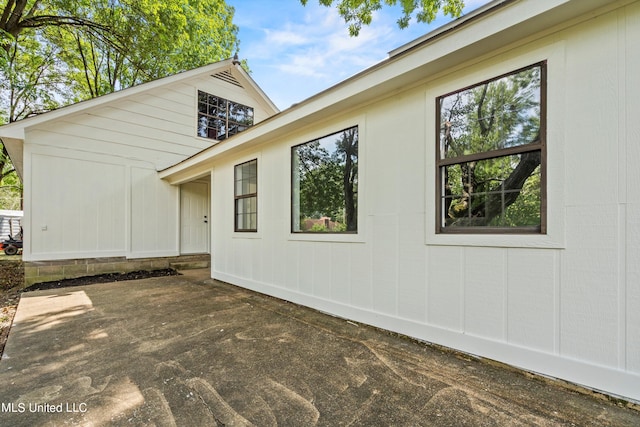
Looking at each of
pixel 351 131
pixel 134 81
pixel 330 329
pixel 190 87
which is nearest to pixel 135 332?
pixel 330 329

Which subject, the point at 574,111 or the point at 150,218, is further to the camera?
the point at 150,218

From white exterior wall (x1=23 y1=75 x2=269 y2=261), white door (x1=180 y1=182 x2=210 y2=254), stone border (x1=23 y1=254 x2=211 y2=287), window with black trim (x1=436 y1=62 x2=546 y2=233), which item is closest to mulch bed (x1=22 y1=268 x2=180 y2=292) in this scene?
stone border (x1=23 y1=254 x2=211 y2=287)

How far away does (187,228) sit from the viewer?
7828 mm

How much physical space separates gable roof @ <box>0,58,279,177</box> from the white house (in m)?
4.13

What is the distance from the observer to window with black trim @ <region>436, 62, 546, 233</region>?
2.08 m

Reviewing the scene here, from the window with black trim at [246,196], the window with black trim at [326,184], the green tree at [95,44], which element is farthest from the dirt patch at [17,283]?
the green tree at [95,44]

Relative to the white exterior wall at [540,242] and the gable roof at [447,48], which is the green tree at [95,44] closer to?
the gable roof at [447,48]

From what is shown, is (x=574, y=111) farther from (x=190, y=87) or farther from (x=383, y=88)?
(x=190, y=87)

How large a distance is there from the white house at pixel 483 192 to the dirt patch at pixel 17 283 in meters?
3.14

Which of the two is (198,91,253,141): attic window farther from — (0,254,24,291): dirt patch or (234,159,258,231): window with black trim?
(0,254,24,291): dirt patch

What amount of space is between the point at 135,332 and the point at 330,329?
6.82 ft

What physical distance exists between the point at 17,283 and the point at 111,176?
2856mm

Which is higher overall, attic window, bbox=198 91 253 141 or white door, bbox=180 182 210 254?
attic window, bbox=198 91 253 141

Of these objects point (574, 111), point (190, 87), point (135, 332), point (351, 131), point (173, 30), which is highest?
point (173, 30)
